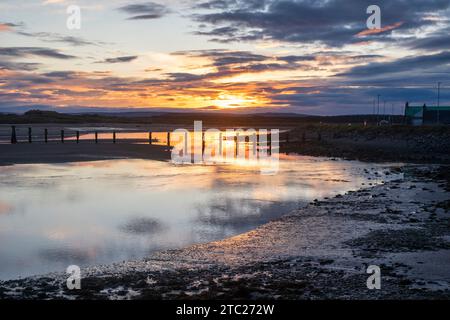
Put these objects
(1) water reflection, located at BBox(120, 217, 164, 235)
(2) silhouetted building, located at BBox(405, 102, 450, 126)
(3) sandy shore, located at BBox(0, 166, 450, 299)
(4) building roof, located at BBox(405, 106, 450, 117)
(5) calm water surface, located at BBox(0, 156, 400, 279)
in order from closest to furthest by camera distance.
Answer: (3) sandy shore, located at BBox(0, 166, 450, 299), (5) calm water surface, located at BBox(0, 156, 400, 279), (1) water reflection, located at BBox(120, 217, 164, 235), (2) silhouetted building, located at BBox(405, 102, 450, 126), (4) building roof, located at BBox(405, 106, 450, 117)

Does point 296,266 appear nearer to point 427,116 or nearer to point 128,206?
point 128,206

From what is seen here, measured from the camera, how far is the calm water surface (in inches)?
412

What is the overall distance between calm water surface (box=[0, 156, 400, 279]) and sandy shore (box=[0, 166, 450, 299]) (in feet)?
2.97

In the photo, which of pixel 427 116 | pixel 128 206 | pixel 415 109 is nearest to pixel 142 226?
pixel 128 206

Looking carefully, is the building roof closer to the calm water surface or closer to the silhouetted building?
the silhouetted building

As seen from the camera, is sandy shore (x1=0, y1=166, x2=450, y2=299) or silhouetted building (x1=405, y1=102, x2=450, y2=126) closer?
sandy shore (x1=0, y1=166, x2=450, y2=299)

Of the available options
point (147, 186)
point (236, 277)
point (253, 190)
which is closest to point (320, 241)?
point (236, 277)

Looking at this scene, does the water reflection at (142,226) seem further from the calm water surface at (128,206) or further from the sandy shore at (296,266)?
the sandy shore at (296,266)

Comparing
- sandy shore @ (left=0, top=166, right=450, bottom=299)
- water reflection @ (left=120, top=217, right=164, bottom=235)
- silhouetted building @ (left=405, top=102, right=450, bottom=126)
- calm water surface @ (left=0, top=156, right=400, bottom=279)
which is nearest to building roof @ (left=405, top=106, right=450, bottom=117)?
silhouetted building @ (left=405, top=102, right=450, bottom=126)

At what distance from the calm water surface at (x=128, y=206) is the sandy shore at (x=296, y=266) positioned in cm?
91

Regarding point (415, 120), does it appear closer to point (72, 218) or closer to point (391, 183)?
point (391, 183)

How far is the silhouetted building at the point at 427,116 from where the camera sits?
76.0 m

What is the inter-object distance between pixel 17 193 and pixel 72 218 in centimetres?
515
